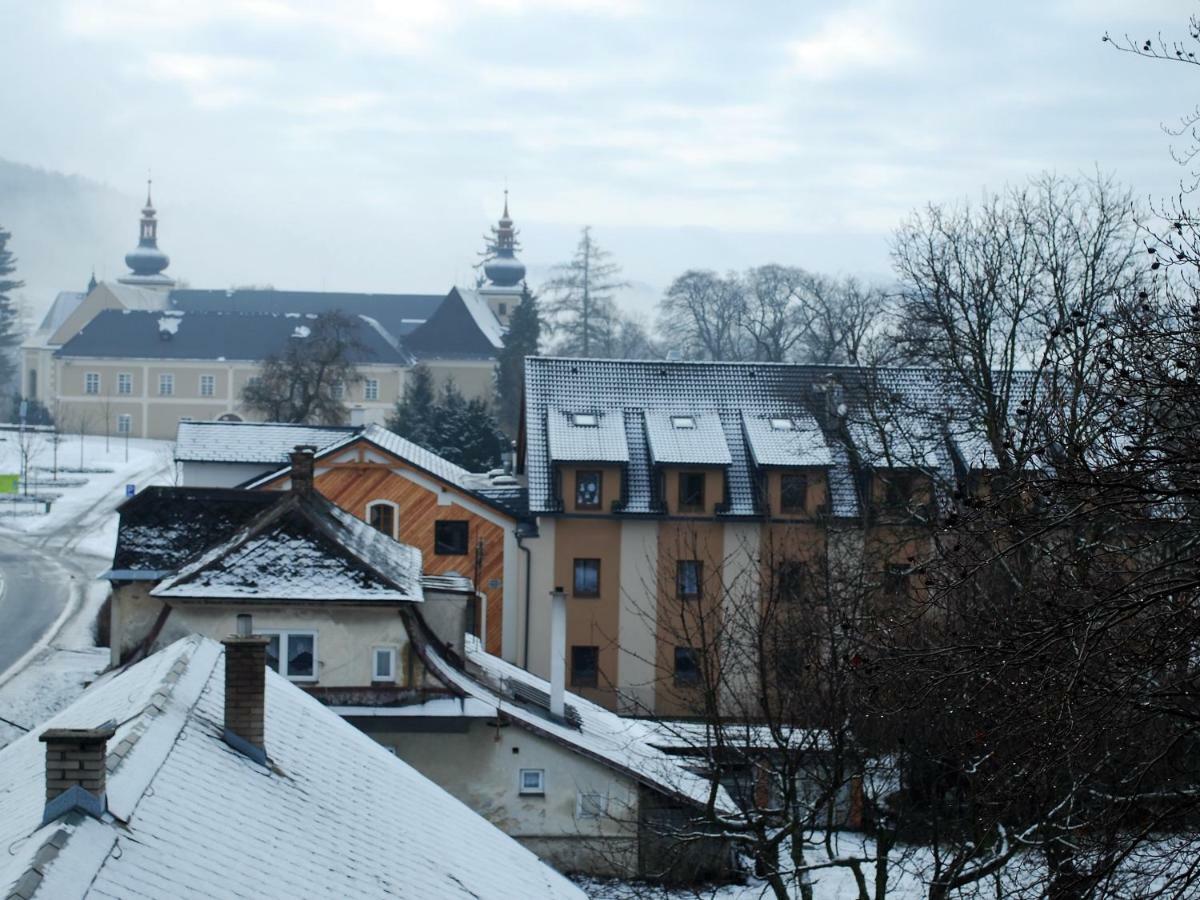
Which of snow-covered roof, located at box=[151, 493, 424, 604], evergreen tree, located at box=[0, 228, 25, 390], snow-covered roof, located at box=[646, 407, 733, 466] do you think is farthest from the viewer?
evergreen tree, located at box=[0, 228, 25, 390]

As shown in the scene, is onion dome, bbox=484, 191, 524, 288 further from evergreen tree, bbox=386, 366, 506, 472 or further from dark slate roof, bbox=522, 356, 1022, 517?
dark slate roof, bbox=522, 356, 1022, 517

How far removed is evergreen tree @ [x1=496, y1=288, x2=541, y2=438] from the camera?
83812mm

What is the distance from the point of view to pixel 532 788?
22375 millimetres

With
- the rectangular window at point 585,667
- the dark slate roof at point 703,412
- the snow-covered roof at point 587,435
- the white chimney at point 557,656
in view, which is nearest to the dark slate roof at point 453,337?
the dark slate roof at point 703,412

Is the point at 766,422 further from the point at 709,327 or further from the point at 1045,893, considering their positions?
the point at 709,327

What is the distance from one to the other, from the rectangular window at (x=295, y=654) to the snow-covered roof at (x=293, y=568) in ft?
2.03

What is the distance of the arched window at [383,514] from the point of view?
1423 inches

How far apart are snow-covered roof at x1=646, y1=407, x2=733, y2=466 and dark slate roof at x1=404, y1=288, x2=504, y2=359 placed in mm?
67186

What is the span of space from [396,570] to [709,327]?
6612cm

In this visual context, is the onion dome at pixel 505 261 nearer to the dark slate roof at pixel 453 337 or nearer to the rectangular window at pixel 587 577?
the dark slate roof at pixel 453 337

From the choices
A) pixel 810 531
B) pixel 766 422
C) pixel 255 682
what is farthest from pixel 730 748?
pixel 766 422

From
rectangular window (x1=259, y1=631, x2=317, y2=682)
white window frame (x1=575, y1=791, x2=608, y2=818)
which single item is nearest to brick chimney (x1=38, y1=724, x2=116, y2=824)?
white window frame (x1=575, y1=791, x2=608, y2=818)

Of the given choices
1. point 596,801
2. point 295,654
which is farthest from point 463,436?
point 596,801

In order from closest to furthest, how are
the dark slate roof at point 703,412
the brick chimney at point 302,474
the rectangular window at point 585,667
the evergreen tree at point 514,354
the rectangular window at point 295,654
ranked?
the rectangular window at point 295,654 < the brick chimney at point 302,474 < the rectangular window at point 585,667 < the dark slate roof at point 703,412 < the evergreen tree at point 514,354
